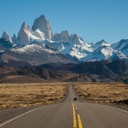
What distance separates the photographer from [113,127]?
23141 mm

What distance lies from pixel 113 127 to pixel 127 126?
1.14 m

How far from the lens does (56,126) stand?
23781mm

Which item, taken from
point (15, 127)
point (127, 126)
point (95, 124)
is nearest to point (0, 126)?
point (15, 127)

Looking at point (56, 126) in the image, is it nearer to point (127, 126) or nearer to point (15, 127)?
point (15, 127)

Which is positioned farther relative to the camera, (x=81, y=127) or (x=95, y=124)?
(x=95, y=124)

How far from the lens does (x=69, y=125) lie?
24.3 m

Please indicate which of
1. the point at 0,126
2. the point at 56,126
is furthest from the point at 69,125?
the point at 0,126

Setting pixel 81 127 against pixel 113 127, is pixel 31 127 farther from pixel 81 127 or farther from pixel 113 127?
pixel 113 127

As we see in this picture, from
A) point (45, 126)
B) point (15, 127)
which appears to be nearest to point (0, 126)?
point (15, 127)

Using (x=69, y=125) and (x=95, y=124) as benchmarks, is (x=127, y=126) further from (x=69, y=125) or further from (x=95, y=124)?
(x=69, y=125)

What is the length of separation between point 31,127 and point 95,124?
4632 millimetres

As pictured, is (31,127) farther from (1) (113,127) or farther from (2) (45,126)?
(1) (113,127)

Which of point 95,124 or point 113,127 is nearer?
point 113,127

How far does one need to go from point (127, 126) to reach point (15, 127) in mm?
7560
